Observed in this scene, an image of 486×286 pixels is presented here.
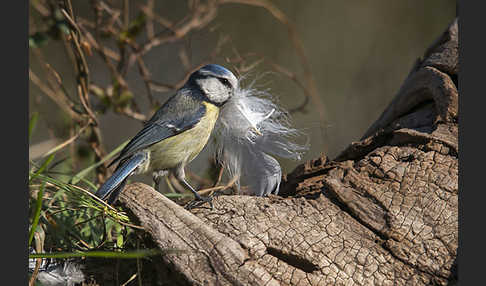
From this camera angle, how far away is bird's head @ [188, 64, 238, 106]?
7.18 ft

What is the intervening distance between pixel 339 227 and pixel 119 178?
3.05ft

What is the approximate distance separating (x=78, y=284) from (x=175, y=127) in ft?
2.74

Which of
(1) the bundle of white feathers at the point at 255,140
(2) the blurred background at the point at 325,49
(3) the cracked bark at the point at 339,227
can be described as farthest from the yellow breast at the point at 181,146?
(2) the blurred background at the point at 325,49

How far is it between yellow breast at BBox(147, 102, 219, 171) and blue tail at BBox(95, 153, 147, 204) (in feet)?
0.24

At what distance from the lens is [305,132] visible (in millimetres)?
2195

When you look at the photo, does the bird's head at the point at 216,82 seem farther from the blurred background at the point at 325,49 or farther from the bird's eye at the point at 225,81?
the blurred background at the point at 325,49

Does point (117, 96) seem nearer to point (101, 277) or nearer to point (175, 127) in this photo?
point (175, 127)

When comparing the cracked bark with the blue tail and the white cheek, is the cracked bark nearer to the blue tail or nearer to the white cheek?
the blue tail

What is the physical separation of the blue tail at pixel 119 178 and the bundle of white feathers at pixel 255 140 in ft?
1.35

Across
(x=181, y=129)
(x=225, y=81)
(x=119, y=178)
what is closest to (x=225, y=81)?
(x=225, y=81)

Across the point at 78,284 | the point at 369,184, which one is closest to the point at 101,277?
the point at 78,284

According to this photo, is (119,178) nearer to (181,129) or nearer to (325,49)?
(181,129)

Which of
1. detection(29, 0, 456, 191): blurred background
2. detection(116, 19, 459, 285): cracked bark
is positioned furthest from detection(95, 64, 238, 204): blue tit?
detection(29, 0, 456, 191): blurred background

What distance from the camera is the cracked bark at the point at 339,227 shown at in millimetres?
1473
